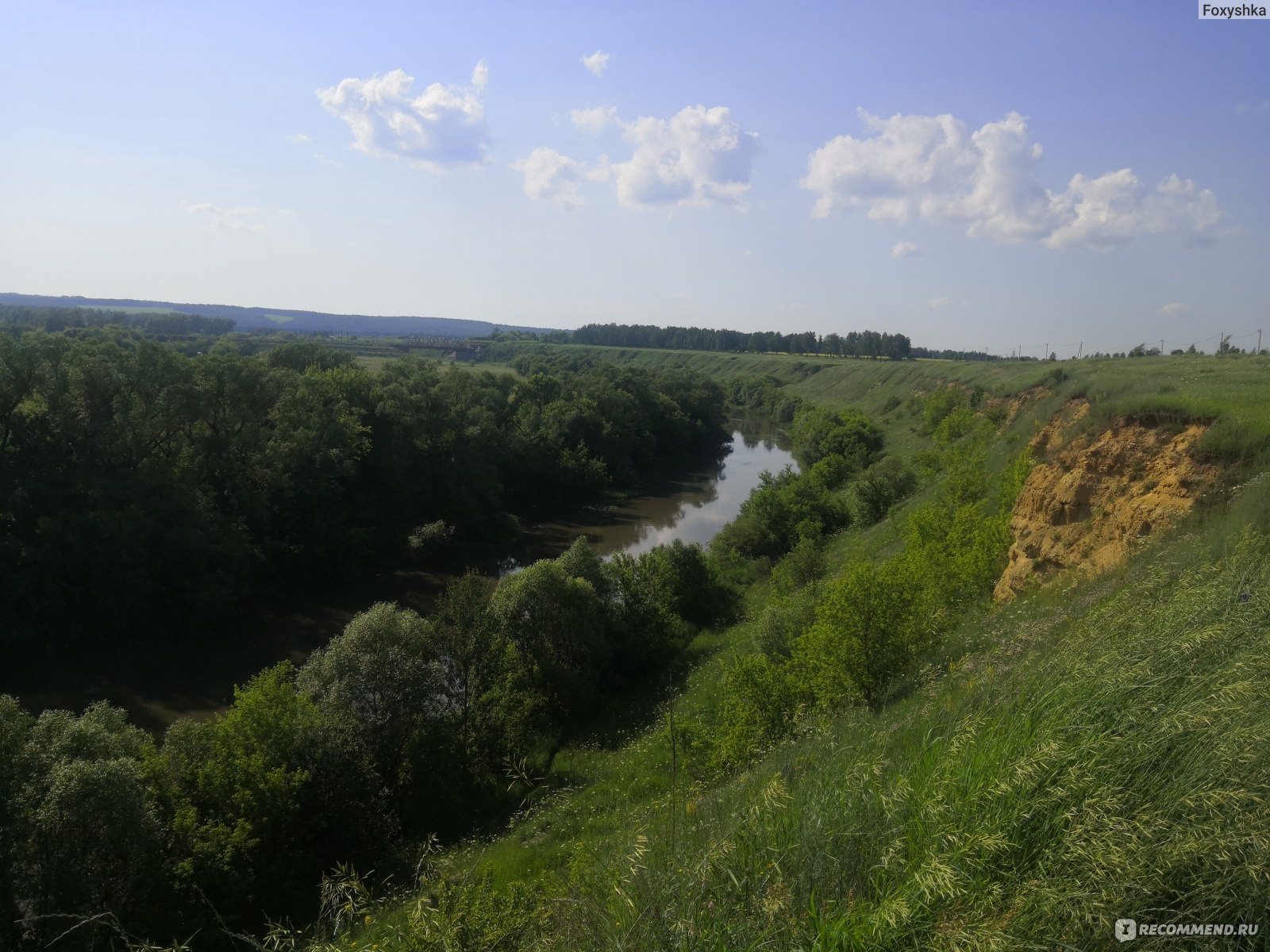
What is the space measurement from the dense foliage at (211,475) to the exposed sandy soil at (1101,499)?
24799mm

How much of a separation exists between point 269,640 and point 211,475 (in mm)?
8151

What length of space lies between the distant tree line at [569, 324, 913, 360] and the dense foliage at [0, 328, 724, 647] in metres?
111

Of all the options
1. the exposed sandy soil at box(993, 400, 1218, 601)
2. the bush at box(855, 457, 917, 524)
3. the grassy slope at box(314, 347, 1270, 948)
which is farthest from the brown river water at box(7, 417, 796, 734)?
the exposed sandy soil at box(993, 400, 1218, 601)

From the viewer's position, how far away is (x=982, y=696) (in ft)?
17.6

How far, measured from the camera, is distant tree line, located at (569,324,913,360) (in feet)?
463

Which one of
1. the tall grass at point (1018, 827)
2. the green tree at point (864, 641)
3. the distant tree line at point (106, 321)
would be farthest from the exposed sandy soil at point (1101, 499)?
the distant tree line at point (106, 321)

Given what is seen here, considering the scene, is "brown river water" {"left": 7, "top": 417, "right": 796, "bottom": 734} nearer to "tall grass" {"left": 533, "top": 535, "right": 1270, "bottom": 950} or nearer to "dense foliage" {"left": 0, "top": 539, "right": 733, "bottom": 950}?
"dense foliage" {"left": 0, "top": 539, "right": 733, "bottom": 950}

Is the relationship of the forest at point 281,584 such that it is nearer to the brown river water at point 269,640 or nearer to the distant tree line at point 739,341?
the brown river water at point 269,640

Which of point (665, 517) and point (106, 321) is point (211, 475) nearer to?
point (665, 517)

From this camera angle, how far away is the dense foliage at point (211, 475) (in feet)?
76.0

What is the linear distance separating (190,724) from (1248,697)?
15.0 m

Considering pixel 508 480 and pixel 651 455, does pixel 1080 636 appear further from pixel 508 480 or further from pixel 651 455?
pixel 651 455

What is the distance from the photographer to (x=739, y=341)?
175000 millimetres

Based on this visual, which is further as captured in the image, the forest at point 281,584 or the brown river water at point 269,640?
the brown river water at point 269,640
